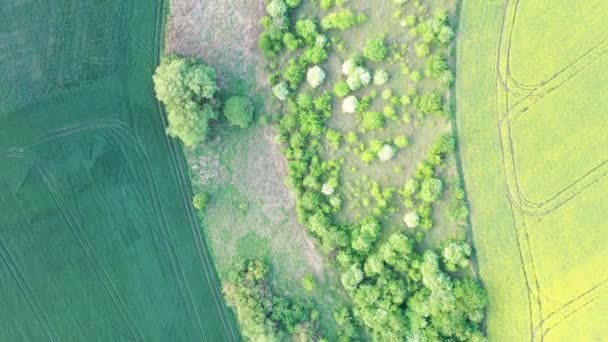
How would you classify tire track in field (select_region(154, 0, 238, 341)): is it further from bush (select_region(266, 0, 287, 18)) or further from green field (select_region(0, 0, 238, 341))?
bush (select_region(266, 0, 287, 18))

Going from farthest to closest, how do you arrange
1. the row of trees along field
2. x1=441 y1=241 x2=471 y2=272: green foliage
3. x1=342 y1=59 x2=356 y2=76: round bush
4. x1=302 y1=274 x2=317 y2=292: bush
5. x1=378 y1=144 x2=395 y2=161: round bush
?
1. x1=302 y1=274 x2=317 y2=292: bush
2. x1=342 y1=59 x2=356 y2=76: round bush
3. x1=378 y1=144 x2=395 y2=161: round bush
4. the row of trees along field
5. x1=441 y1=241 x2=471 y2=272: green foliage

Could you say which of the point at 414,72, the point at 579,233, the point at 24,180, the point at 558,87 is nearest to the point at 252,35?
the point at 414,72

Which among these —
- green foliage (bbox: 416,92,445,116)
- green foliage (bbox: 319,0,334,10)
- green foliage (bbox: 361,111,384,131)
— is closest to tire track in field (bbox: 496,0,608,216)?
A: green foliage (bbox: 416,92,445,116)

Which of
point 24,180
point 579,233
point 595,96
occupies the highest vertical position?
point 24,180

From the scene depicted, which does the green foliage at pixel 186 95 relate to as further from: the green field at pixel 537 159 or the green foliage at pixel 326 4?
the green field at pixel 537 159

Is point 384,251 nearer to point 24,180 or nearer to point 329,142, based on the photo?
point 329,142
